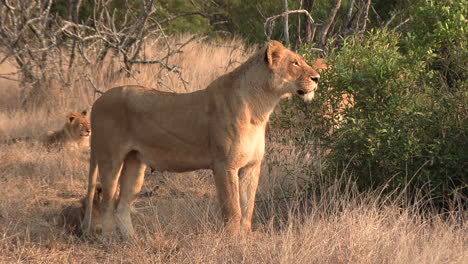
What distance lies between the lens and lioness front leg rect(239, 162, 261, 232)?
5184 millimetres

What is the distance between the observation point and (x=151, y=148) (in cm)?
533

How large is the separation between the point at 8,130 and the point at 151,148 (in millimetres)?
4542

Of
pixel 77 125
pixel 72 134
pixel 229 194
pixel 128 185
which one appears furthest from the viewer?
pixel 77 125

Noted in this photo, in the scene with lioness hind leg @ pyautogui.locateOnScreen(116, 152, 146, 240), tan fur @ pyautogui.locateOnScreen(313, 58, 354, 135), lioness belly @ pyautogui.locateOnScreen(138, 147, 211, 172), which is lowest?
lioness hind leg @ pyautogui.locateOnScreen(116, 152, 146, 240)

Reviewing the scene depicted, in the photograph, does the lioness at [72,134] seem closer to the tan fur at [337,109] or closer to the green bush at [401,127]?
the tan fur at [337,109]

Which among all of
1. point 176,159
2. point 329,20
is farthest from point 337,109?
point 329,20

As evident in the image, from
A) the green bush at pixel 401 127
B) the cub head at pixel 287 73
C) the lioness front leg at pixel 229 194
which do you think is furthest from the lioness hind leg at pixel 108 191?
→ the green bush at pixel 401 127

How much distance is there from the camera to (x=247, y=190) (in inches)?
206

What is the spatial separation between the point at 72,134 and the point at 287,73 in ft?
14.5

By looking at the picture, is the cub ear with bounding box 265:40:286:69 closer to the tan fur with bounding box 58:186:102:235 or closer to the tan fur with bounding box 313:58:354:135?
the tan fur with bounding box 313:58:354:135

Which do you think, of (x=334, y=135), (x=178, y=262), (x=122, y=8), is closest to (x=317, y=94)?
(x=334, y=135)

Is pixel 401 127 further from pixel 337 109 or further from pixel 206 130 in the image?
pixel 206 130

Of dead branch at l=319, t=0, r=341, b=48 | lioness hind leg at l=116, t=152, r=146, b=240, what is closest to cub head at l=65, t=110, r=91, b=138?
dead branch at l=319, t=0, r=341, b=48

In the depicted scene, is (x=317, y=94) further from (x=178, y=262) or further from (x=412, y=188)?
(x=178, y=262)
